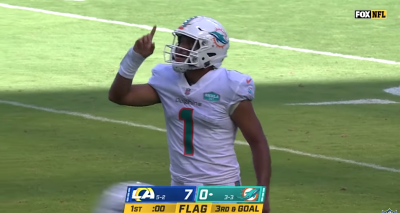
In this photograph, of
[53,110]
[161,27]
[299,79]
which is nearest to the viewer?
[53,110]

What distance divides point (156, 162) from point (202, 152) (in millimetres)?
4877

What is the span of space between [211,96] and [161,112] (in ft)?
25.3

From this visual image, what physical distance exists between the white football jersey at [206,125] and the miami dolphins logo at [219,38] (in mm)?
156

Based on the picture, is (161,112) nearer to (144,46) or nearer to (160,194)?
(144,46)

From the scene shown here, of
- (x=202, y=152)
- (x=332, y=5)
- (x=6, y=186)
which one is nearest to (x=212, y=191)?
(x=202, y=152)

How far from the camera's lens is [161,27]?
69.0ft

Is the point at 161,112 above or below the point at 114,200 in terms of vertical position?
below

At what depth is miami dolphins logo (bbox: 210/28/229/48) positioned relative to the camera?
5688 mm

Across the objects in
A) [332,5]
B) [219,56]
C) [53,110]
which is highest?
[219,56]

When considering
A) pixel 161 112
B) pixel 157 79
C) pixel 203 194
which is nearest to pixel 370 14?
pixel 161 112

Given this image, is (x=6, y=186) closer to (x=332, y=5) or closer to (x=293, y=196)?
(x=293, y=196)

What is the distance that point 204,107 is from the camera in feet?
18.4

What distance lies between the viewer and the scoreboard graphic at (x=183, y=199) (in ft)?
15.2

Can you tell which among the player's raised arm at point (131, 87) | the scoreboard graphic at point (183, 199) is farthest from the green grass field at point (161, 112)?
the scoreboard graphic at point (183, 199)
